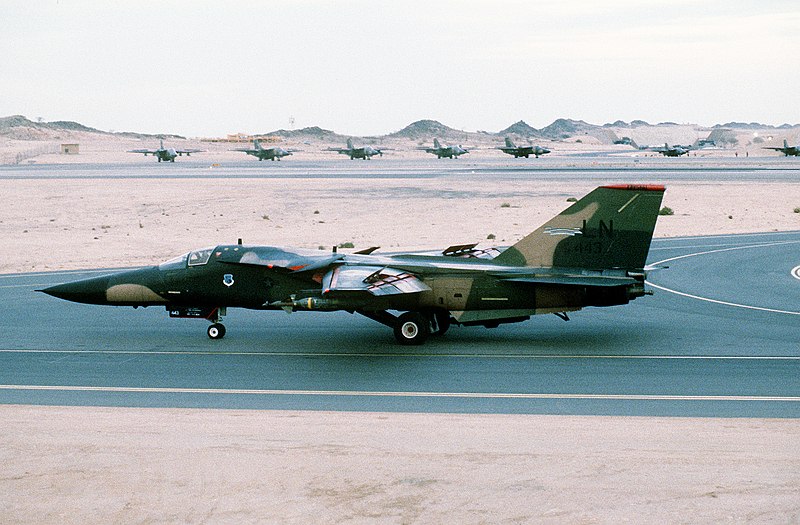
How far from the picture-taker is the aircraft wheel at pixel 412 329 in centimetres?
2509

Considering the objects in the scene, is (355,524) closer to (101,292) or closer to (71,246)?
(101,292)

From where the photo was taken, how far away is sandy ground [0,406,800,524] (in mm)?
12805

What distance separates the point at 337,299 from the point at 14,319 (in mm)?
12496

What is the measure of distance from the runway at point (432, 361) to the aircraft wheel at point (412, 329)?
15.8 inches

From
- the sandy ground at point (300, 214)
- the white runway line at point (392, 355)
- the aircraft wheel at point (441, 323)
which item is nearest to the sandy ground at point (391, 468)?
the white runway line at point (392, 355)

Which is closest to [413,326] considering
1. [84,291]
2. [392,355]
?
[392,355]

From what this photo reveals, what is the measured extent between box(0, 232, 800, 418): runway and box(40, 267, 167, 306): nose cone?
3.86 ft

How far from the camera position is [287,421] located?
17.9m

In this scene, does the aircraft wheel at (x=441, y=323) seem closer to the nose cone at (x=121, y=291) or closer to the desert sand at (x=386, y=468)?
the desert sand at (x=386, y=468)

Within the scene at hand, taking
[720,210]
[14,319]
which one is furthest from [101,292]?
[720,210]

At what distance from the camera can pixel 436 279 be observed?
81.5 ft

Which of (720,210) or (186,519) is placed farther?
(720,210)

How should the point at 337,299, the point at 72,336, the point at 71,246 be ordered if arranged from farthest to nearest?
the point at 71,246, the point at 72,336, the point at 337,299

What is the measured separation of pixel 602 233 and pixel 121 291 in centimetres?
1342
